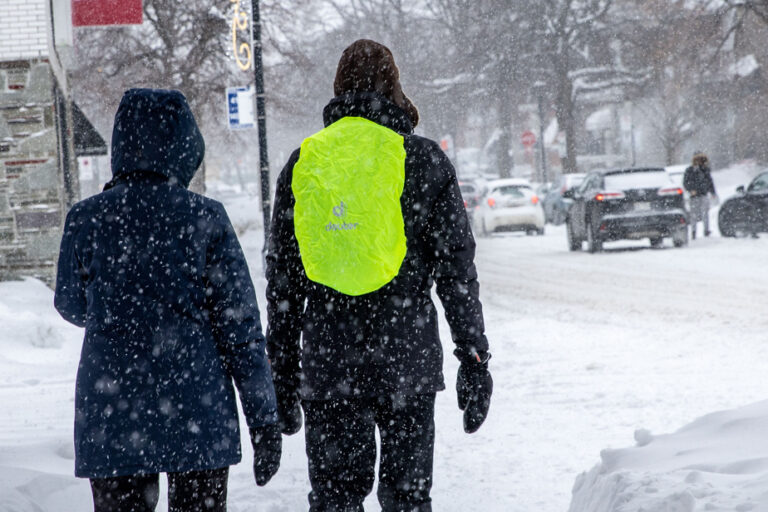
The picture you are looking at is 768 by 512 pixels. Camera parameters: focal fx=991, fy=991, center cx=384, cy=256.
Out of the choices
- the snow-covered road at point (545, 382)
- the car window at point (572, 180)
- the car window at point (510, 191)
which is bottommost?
the snow-covered road at point (545, 382)

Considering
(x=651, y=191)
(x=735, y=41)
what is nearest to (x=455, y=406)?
(x=651, y=191)

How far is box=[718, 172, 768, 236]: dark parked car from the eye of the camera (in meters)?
20.0

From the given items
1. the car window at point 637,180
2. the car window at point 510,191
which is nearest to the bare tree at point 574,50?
the car window at point 510,191

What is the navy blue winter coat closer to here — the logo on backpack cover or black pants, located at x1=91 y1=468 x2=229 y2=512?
black pants, located at x1=91 y1=468 x2=229 y2=512

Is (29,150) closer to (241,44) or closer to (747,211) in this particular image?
(241,44)

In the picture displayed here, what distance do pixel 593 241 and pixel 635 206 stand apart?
119cm

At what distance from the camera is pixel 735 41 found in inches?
1085

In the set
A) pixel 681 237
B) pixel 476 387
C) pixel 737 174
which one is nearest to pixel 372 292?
pixel 476 387

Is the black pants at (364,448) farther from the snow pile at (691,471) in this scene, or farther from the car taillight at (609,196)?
the car taillight at (609,196)

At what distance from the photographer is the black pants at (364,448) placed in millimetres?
2955

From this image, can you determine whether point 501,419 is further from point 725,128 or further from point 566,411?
point 725,128

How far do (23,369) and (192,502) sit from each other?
6.90m

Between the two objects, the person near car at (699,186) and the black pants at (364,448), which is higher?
the person near car at (699,186)

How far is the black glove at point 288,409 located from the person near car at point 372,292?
0.05 meters
